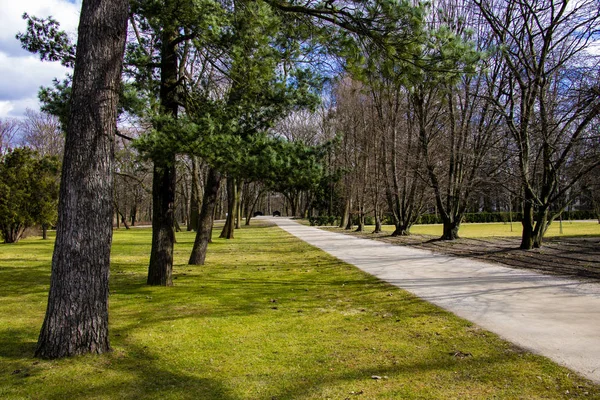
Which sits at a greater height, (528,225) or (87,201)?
(87,201)

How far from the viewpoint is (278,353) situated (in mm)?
4668

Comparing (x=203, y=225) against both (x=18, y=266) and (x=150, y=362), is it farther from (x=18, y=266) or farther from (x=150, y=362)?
(x=150, y=362)

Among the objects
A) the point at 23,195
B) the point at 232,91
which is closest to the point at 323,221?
the point at 23,195

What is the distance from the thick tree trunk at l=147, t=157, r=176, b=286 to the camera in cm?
861


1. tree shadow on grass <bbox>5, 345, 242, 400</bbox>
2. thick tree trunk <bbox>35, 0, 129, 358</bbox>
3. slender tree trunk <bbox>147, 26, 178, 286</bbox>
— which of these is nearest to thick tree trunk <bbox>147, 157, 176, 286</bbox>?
slender tree trunk <bbox>147, 26, 178, 286</bbox>

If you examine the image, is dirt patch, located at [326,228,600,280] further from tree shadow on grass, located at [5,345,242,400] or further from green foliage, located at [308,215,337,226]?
green foliage, located at [308,215,337,226]

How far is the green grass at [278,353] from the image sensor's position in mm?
3656

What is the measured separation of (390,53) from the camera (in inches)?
228

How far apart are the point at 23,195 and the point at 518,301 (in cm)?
2249

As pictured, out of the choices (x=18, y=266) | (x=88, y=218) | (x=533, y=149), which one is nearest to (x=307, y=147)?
(x=88, y=218)

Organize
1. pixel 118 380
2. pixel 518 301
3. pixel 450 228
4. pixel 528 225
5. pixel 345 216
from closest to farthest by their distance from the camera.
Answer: pixel 118 380, pixel 518 301, pixel 528 225, pixel 450 228, pixel 345 216

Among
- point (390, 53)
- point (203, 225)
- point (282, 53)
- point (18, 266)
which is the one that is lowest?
point (18, 266)

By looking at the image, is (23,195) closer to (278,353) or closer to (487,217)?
(278,353)

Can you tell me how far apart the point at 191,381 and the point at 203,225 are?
9.00m
